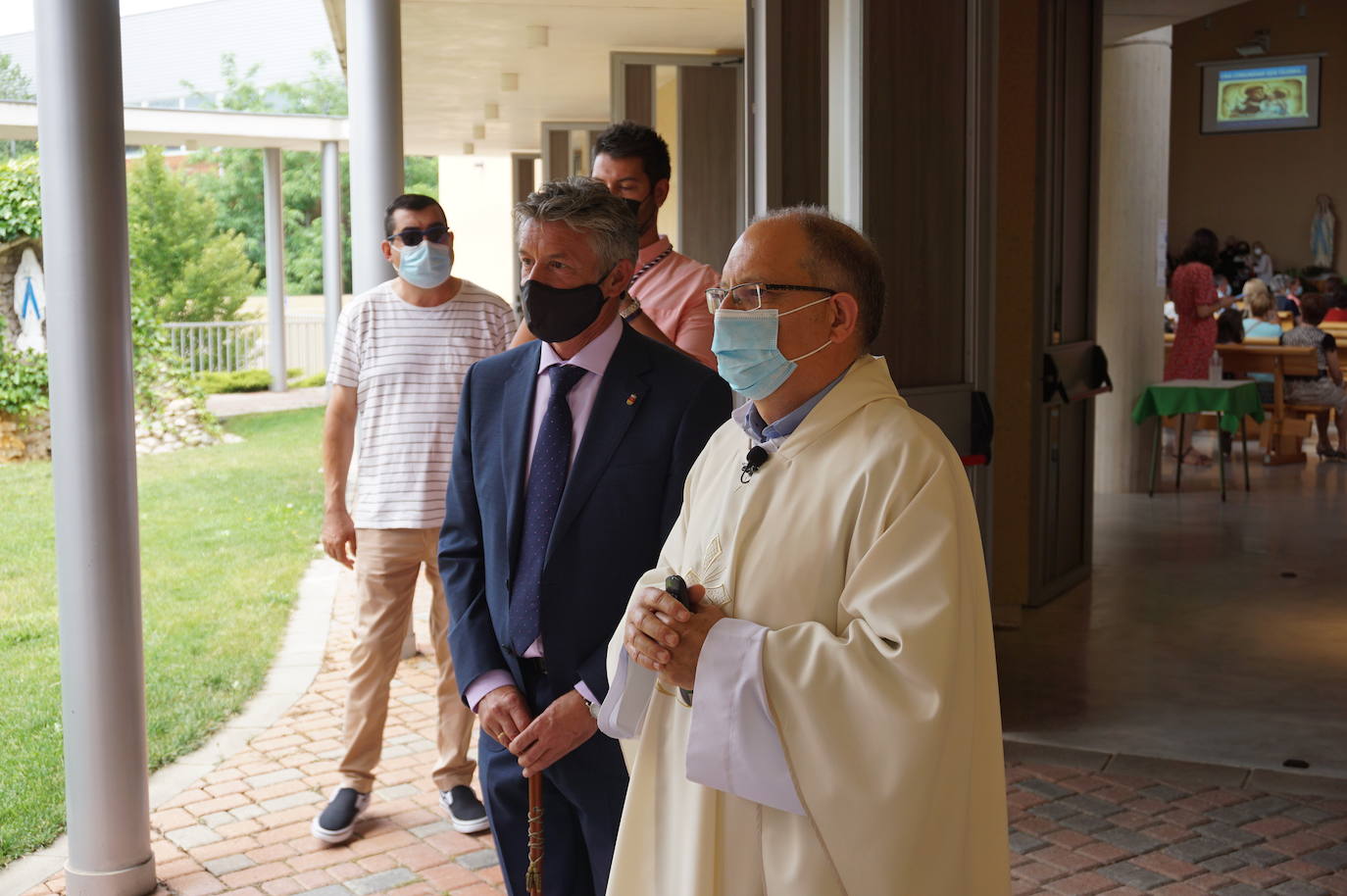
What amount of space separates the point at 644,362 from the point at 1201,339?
10.4 meters

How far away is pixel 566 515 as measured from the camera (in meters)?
2.56

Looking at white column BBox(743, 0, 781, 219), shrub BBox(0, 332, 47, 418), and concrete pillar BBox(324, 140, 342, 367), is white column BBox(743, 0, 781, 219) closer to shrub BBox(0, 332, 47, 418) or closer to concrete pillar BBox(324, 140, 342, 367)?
shrub BBox(0, 332, 47, 418)

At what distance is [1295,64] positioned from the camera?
2438 centimetres

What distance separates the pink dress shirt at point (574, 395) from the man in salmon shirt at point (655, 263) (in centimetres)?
66

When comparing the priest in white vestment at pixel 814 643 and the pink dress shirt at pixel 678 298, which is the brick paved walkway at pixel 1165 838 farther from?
the priest in white vestment at pixel 814 643

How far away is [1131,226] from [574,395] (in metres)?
8.93

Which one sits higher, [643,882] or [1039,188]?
[1039,188]

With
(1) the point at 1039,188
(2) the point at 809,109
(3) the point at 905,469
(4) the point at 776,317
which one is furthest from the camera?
(1) the point at 1039,188

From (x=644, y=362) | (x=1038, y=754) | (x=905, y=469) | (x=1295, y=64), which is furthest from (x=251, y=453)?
(x=1295, y=64)

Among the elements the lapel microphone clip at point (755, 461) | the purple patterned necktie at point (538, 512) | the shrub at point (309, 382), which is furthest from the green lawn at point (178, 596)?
the shrub at point (309, 382)

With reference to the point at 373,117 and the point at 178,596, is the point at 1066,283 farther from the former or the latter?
the point at 178,596

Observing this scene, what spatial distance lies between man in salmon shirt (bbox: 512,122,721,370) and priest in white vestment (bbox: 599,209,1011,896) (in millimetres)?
1328

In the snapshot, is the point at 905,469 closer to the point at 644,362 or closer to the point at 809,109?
the point at 644,362

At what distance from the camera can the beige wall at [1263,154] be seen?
2448 centimetres
